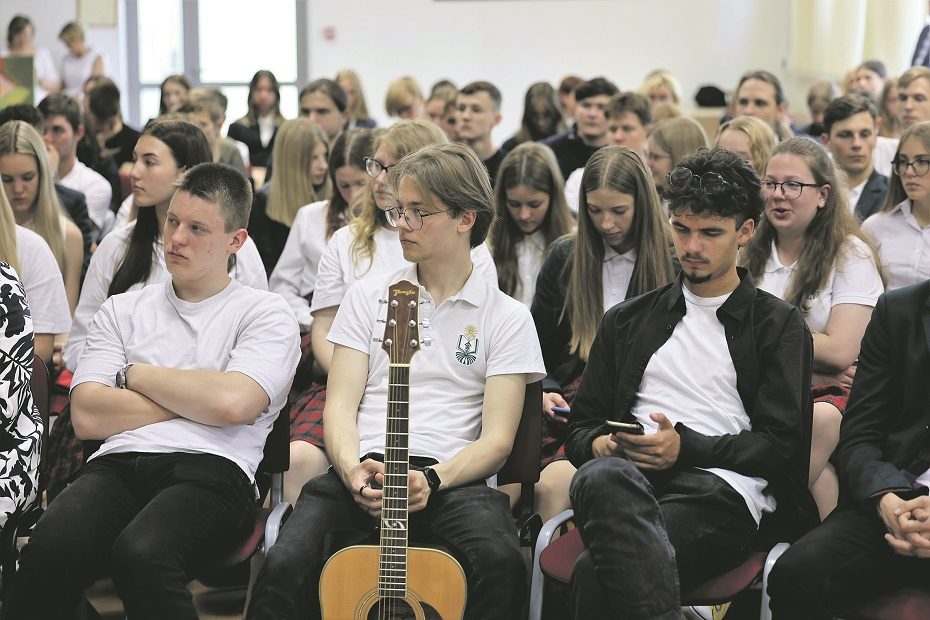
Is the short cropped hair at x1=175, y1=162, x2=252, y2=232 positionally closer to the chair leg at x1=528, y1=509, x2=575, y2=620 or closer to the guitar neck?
the guitar neck

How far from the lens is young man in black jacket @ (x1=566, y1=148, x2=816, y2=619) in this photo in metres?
2.39

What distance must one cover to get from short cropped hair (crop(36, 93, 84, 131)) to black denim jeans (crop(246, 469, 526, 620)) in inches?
136

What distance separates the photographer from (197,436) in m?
2.73

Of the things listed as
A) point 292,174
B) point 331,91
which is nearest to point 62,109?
point 292,174

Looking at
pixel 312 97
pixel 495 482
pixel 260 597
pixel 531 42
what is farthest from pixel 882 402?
pixel 531 42

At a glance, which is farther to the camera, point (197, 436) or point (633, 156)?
point (633, 156)

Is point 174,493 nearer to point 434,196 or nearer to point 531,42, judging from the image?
point 434,196

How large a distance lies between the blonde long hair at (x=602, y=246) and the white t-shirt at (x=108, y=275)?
1.00m

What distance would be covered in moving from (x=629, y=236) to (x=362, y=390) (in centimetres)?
109

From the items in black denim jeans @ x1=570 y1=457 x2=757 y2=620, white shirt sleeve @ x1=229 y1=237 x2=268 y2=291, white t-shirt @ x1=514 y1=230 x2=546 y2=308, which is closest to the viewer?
black denim jeans @ x1=570 y1=457 x2=757 y2=620

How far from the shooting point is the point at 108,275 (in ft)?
11.5

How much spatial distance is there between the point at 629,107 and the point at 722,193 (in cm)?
295

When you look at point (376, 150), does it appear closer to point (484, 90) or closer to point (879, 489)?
point (879, 489)

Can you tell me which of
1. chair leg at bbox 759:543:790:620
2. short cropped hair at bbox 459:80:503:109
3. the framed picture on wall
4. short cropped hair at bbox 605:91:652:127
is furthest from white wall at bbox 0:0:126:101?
chair leg at bbox 759:543:790:620
